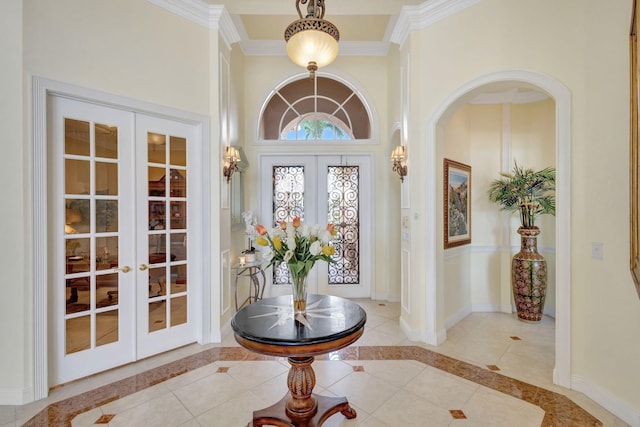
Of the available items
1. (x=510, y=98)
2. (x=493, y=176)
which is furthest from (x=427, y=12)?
(x=493, y=176)

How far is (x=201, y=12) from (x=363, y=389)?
13.4 feet

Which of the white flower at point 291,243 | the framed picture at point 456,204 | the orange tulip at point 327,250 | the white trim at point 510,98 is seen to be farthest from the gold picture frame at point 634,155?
the white trim at point 510,98

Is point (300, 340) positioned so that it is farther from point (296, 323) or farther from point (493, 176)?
point (493, 176)

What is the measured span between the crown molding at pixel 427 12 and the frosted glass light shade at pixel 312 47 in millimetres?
1840

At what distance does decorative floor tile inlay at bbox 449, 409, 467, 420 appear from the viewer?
2.20 meters

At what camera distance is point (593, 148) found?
2.42 metres

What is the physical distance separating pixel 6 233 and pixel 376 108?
4634mm

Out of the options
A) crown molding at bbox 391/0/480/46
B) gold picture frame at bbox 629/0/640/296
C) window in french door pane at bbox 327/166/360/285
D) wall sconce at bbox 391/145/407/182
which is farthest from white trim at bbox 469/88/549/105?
gold picture frame at bbox 629/0/640/296

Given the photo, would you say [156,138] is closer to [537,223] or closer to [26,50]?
[26,50]

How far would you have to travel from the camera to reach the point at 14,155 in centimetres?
235

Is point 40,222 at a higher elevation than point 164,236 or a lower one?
higher

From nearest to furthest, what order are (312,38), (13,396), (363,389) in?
(312,38)
(13,396)
(363,389)

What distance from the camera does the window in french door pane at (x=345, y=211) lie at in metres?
5.05

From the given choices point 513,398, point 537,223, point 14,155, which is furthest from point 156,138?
point 537,223
